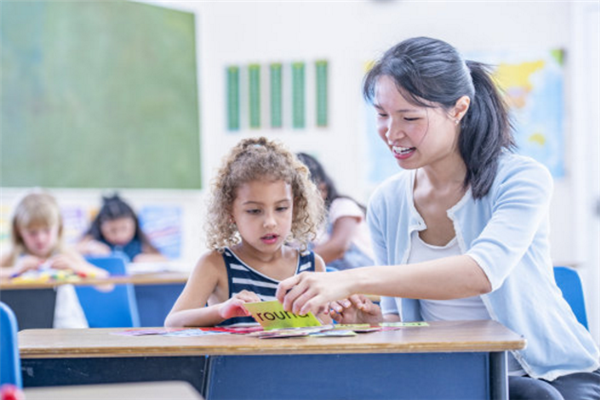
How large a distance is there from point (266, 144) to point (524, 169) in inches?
33.3

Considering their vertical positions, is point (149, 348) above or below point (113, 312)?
above

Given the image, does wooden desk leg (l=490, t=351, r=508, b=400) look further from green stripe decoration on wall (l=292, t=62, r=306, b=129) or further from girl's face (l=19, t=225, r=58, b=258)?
green stripe decoration on wall (l=292, t=62, r=306, b=129)

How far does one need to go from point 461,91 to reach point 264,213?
0.64m

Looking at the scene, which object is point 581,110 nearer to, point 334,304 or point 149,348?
point 334,304

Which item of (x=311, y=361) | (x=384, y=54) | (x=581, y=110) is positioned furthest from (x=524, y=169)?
(x=581, y=110)

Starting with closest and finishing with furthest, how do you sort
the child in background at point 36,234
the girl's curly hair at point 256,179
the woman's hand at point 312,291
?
the woman's hand at point 312,291, the girl's curly hair at point 256,179, the child in background at point 36,234

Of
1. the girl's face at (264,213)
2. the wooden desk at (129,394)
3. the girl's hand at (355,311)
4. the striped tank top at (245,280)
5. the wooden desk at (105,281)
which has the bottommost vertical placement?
the wooden desk at (105,281)

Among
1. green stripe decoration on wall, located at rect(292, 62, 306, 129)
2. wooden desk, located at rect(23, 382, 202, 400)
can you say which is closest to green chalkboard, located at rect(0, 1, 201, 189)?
green stripe decoration on wall, located at rect(292, 62, 306, 129)

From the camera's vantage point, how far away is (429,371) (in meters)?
1.53

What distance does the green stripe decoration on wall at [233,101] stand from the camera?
5.87 m

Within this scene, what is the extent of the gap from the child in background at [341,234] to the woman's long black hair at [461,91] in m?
1.79

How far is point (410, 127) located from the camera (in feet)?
5.90

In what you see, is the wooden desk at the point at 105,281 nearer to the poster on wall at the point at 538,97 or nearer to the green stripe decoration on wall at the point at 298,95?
the green stripe decoration on wall at the point at 298,95

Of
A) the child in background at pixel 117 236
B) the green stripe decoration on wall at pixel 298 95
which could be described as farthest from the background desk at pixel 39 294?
the green stripe decoration on wall at pixel 298 95
